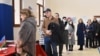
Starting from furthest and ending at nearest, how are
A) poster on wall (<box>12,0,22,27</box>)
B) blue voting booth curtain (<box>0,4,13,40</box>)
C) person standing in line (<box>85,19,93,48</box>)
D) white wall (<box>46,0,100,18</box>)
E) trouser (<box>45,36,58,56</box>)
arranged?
white wall (<box>46,0,100,18</box>), person standing in line (<box>85,19,93,48</box>), poster on wall (<box>12,0,22,27</box>), trouser (<box>45,36,58,56</box>), blue voting booth curtain (<box>0,4,13,40</box>)

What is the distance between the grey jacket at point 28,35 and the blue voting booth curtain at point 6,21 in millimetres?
2569

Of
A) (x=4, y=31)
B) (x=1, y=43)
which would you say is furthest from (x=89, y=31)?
(x=1, y=43)

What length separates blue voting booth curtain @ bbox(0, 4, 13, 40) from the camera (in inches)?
271

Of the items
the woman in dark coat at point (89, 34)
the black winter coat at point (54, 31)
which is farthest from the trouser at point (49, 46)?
the woman in dark coat at point (89, 34)

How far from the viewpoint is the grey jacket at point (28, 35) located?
430 cm

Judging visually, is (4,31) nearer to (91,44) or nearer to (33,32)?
(33,32)

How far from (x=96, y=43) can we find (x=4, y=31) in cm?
745

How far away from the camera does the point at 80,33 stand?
12273 millimetres

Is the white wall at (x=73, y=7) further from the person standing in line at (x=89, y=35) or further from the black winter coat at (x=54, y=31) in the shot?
the black winter coat at (x=54, y=31)

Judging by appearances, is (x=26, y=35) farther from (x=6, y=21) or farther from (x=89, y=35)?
(x=89, y=35)

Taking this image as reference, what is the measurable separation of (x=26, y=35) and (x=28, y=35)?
0.12 ft

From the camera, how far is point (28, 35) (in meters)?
4.34

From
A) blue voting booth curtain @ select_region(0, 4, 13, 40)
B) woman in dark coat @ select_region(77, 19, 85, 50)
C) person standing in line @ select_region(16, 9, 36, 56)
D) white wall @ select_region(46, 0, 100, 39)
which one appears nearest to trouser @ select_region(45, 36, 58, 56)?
blue voting booth curtain @ select_region(0, 4, 13, 40)

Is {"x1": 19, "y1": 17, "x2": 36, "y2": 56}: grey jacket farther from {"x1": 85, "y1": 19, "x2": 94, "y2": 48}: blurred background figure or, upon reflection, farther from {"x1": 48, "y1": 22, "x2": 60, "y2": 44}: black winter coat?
{"x1": 85, "y1": 19, "x2": 94, "y2": 48}: blurred background figure
